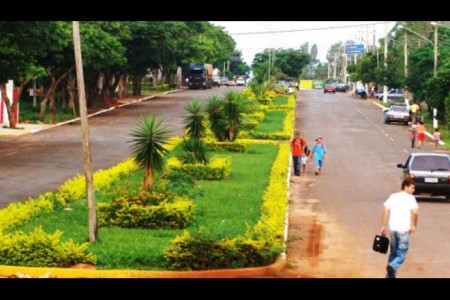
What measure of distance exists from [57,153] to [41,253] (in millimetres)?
24259

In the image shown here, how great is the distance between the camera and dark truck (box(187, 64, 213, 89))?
4328 inches

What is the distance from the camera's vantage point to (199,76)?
11156 cm

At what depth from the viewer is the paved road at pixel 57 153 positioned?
28.9 metres

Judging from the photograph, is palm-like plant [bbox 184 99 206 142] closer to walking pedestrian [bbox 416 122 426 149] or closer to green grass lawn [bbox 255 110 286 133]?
walking pedestrian [bbox 416 122 426 149]

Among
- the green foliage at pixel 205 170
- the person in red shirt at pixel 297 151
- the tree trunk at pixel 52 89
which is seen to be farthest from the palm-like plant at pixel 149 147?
the tree trunk at pixel 52 89

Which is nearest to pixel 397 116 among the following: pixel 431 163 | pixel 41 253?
pixel 431 163

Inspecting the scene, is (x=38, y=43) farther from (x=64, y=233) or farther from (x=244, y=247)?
(x=244, y=247)

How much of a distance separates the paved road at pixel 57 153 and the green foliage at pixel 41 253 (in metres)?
8.22

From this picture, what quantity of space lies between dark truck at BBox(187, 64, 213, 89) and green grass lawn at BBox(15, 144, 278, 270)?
79.6m

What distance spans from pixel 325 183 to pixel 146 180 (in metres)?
12.0

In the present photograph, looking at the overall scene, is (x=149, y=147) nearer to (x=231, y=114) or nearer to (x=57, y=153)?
(x=231, y=114)

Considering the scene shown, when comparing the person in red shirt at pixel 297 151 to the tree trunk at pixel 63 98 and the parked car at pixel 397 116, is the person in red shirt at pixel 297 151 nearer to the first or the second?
the parked car at pixel 397 116

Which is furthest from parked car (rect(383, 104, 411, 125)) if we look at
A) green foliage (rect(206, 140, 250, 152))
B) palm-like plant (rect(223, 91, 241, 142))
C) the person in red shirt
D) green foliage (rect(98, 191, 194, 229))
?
green foliage (rect(98, 191, 194, 229))
